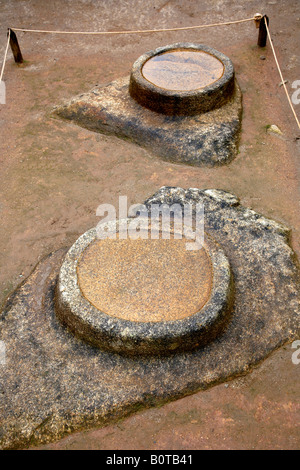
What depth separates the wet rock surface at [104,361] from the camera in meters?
3.07

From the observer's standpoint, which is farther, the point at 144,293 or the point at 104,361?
the point at 144,293

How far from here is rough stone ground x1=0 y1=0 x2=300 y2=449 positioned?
303 centimetres

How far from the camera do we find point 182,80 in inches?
225

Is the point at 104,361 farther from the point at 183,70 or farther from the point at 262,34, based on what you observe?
the point at 262,34

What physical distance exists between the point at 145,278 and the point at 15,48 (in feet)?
16.7

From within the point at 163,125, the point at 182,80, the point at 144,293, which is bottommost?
the point at 144,293

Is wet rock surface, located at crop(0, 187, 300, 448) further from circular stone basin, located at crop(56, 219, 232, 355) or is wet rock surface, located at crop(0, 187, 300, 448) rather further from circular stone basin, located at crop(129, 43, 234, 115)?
circular stone basin, located at crop(129, 43, 234, 115)

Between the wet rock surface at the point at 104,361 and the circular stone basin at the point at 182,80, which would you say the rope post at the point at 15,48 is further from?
the wet rock surface at the point at 104,361

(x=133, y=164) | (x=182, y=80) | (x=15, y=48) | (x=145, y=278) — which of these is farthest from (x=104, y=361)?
(x=15, y=48)

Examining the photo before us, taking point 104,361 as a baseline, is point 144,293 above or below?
above

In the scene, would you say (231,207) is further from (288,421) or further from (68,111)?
(68,111)

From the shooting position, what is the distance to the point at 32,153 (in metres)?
5.39

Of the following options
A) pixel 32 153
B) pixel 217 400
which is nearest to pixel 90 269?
pixel 217 400
